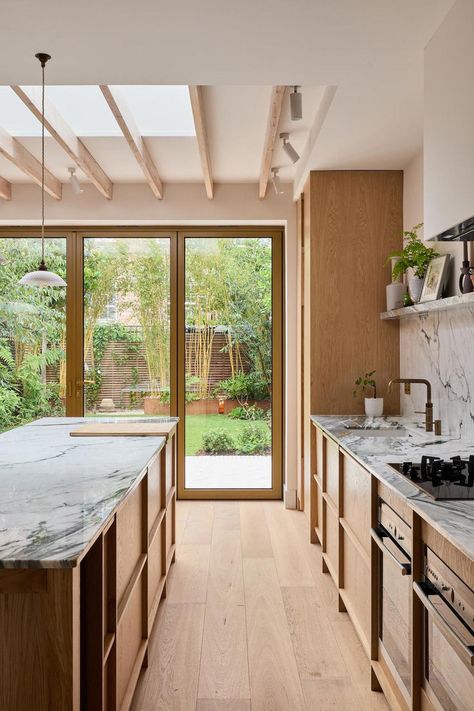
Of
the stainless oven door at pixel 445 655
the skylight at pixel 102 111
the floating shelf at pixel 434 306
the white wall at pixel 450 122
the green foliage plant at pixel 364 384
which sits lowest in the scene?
the stainless oven door at pixel 445 655

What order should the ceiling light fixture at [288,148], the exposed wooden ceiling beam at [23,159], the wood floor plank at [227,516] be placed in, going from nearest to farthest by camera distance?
the ceiling light fixture at [288,148], the exposed wooden ceiling beam at [23,159], the wood floor plank at [227,516]

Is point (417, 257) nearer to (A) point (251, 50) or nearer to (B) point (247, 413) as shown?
(A) point (251, 50)

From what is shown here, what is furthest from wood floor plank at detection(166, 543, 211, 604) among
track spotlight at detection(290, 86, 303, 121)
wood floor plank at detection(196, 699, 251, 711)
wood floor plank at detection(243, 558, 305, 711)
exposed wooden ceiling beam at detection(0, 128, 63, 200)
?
exposed wooden ceiling beam at detection(0, 128, 63, 200)

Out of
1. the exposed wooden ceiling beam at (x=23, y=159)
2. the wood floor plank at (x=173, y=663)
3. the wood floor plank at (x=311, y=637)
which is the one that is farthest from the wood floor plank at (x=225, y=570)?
the exposed wooden ceiling beam at (x=23, y=159)

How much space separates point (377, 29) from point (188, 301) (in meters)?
3.23

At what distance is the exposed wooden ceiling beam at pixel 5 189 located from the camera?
450 cm

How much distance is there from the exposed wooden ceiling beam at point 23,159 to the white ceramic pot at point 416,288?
2718 mm

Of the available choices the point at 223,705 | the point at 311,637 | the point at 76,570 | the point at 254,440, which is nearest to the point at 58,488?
the point at 76,570

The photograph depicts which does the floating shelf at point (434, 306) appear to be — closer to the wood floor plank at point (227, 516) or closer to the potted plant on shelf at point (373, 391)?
the potted plant on shelf at point (373, 391)

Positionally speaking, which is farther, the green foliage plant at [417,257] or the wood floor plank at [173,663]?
the green foliage plant at [417,257]

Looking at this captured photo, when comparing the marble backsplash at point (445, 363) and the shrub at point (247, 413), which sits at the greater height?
the marble backsplash at point (445, 363)

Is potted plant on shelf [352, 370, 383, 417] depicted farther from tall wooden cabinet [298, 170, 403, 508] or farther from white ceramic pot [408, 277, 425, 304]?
white ceramic pot [408, 277, 425, 304]

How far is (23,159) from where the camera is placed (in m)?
3.81

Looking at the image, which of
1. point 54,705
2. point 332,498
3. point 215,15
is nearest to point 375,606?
point 332,498
